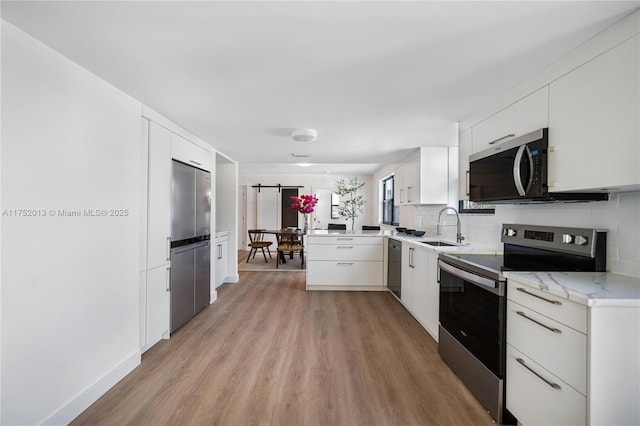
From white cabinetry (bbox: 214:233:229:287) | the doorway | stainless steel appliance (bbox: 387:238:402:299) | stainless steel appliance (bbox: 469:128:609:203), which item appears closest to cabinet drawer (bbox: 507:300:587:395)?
stainless steel appliance (bbox: 469:128:609:203)

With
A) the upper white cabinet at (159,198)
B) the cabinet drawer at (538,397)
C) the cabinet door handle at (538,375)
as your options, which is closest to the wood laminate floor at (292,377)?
the cabinet drawer at (538,397)

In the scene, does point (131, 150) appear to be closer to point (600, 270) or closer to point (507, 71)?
point (507, 71)

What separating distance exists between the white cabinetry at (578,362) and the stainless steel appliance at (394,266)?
2.33 m

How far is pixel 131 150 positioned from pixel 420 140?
301 cm

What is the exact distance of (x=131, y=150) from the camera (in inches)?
88.1

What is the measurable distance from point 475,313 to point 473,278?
0.23 meters

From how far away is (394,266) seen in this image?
4016 mm

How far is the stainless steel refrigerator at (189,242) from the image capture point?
9.51ft

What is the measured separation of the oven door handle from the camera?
5.50 ft

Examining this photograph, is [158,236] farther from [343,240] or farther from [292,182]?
[292,182]

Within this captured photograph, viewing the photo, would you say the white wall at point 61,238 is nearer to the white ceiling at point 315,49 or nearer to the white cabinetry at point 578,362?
the white ceiling at point 315,49

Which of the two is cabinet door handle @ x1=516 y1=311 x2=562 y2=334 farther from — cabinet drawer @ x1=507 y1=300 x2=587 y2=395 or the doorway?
the doorway

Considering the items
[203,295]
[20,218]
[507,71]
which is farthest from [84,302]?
[507,71]

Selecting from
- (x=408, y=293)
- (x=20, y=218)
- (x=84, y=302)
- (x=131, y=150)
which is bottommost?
(x=408, y=293)
